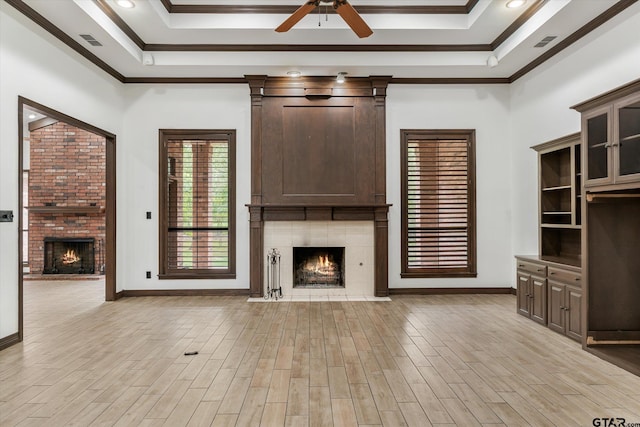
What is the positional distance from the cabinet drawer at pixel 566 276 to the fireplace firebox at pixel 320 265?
9.74ft

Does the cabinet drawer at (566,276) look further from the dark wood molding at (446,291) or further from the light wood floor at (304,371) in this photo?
the dark wood molding at (446,291)

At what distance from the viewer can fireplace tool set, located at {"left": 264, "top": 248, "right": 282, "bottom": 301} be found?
6.04 metres

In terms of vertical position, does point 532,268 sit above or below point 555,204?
below

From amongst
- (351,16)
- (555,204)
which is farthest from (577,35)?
(351,16)

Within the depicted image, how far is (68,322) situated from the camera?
4758mm

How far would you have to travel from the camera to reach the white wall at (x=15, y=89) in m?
3.79

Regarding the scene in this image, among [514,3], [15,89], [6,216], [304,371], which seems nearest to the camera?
[304,371]

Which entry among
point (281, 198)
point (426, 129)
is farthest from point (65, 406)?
point (426, 129)

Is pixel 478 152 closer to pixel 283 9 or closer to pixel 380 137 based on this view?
pixel 380 137

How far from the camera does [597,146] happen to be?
360cm

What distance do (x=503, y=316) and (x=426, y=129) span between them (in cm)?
303

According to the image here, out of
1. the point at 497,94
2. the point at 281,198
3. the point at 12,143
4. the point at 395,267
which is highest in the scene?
the point at 497,94

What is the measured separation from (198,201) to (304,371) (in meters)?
3.83

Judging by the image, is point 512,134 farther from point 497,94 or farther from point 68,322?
point 68,322
